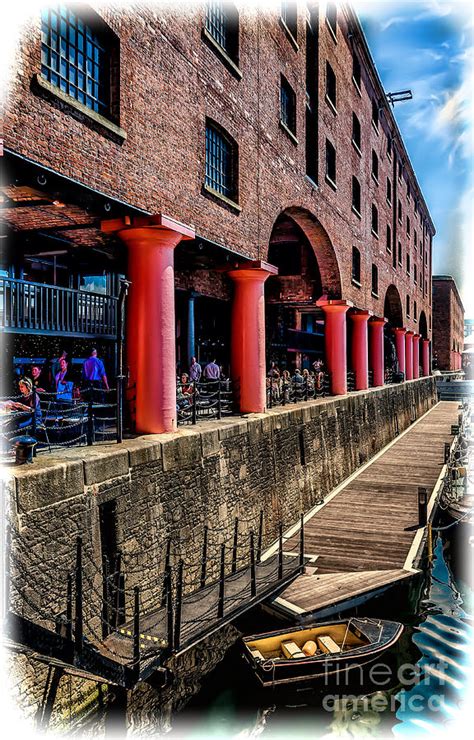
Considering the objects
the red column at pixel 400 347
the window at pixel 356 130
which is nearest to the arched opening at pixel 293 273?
the window at pixel 356 130

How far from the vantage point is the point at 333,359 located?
20.8 m

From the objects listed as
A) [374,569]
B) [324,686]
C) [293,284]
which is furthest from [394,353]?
[324,686]

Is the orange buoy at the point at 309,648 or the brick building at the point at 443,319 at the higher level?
the brick building at the point at 443,319

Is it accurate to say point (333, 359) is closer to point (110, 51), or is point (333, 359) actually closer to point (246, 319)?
point (246, 319)

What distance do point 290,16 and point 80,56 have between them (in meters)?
10.8

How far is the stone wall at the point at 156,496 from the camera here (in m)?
6.07

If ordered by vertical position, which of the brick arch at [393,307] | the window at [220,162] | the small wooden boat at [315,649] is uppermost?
the window at [220,162]

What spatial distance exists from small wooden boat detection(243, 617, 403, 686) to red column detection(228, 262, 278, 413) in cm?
546

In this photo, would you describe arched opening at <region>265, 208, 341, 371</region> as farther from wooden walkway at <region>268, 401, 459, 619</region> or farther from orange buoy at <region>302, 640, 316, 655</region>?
orange buoy at <region>302, 640, 316, 655</region>

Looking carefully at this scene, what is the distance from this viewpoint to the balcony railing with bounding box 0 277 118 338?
32.7 feet

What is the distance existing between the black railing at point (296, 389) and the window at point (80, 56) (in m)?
8.43

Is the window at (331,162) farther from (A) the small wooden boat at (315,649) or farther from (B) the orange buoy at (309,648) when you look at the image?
(B) the orange buoy at (309,648)

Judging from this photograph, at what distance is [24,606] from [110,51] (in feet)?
26.5

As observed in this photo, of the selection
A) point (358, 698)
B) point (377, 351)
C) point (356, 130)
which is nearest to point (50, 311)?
point (358, 698)
